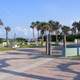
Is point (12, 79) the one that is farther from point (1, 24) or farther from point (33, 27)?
point (33, 27)

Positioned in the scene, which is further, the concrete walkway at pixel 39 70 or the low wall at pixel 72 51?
the low wall at pixel 72 51

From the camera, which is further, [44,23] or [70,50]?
[44,23]

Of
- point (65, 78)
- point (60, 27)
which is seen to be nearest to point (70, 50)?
point (65, 78)

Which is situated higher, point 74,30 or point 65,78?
point 74,30

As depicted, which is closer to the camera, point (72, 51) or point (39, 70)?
point (39, 70)

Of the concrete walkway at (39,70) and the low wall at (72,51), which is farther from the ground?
the low wall at (72,51)

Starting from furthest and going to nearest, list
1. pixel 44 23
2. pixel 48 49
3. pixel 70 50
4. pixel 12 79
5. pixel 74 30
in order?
pixel 74 30
pixel 44 23
pixel 48 49
pixel 70 50
pixel 12 79

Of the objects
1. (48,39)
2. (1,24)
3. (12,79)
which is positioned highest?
(1,24)

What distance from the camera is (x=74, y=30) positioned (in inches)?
5566

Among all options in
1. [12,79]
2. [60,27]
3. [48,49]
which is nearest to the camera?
[12,79]

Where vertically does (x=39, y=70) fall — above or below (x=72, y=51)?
below

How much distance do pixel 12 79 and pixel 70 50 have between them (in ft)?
64.9

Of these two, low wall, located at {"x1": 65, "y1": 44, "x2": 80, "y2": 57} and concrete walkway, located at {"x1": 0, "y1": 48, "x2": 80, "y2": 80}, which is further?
low wall, located at {"x1": 65, "y1": 44, "x2": 80, "y2": 57}

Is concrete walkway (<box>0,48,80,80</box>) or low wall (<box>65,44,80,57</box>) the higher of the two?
low wall (<box>65,44,80,57</box>)
